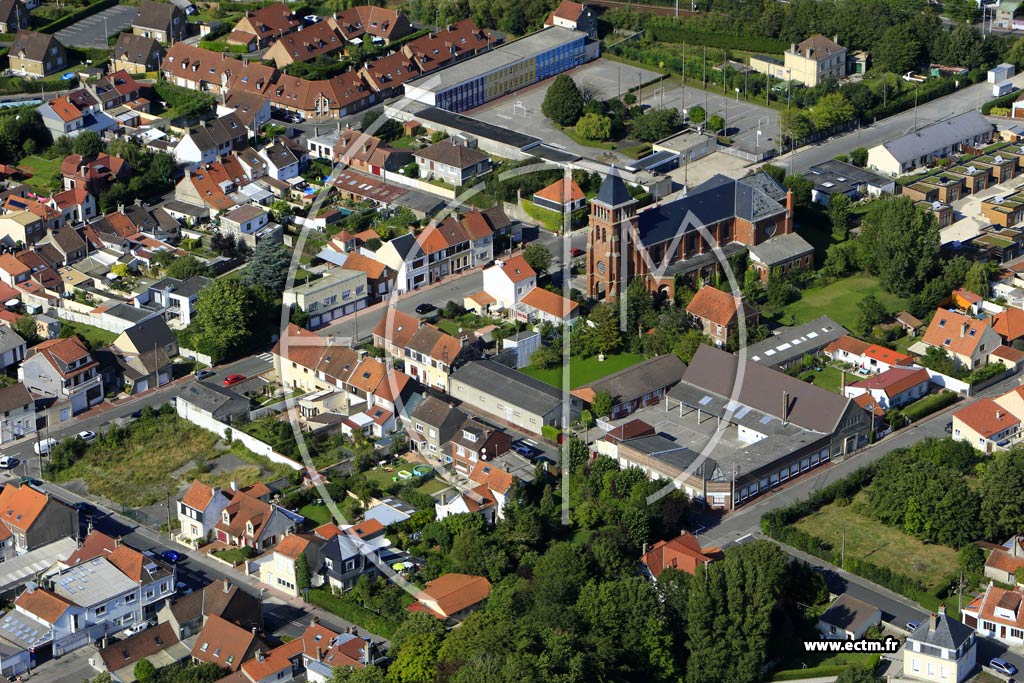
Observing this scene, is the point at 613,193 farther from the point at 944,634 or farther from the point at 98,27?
the point at 98,27

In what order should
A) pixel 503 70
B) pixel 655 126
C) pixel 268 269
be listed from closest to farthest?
pixel 268 269, pixel 655 126, pixel 503 70

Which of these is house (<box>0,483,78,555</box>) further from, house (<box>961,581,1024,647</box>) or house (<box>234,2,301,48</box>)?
house (<box>234,2,301,48</box>)

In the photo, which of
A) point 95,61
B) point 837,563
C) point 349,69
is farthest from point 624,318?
point 95,61

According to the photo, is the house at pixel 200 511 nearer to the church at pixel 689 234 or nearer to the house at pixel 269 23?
the church at pixel 689 234

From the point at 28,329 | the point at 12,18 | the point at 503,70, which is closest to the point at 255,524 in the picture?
the point at 28,329

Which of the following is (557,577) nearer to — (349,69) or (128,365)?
(128,365)

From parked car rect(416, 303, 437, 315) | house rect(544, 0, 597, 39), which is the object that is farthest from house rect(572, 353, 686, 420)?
house rect(544, 0, 597, 39)
